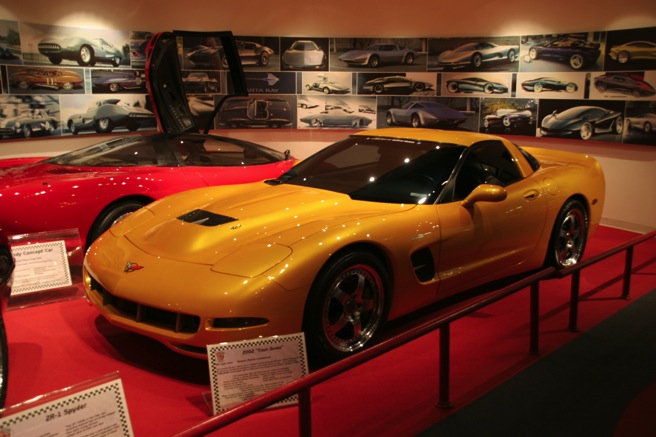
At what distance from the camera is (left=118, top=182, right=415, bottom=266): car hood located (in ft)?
11.6

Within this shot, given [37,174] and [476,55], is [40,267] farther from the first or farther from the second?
[476,55]

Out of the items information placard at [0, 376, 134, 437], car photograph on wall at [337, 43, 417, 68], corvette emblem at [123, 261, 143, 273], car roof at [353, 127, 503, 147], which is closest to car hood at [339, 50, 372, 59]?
car photograph on wall at [337, 43, 417, 68]

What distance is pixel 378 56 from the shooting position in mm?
9242

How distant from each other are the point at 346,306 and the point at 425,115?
618 centimetres

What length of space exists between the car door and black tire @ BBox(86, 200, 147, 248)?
2.69m

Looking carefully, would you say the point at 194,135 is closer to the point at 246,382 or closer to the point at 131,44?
the point at 131,44

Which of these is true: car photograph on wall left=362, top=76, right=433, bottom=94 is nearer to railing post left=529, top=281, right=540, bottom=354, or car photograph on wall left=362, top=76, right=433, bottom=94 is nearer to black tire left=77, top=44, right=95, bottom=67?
black tire left=77, top=44, right=95, bottom=67

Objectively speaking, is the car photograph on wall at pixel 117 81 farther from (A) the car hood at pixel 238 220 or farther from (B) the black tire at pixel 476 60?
(B) the black tire at pixel 476 60

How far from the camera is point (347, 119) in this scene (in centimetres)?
952

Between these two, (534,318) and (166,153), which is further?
(166,153)

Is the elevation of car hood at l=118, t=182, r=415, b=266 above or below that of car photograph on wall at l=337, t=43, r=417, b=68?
below

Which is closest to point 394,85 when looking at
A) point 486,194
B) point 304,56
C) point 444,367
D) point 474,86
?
point 474,86

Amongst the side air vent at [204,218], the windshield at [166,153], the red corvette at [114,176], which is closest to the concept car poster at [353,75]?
the red corvette at [114,176]

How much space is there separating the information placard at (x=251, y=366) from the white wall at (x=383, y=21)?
5.70 metres
